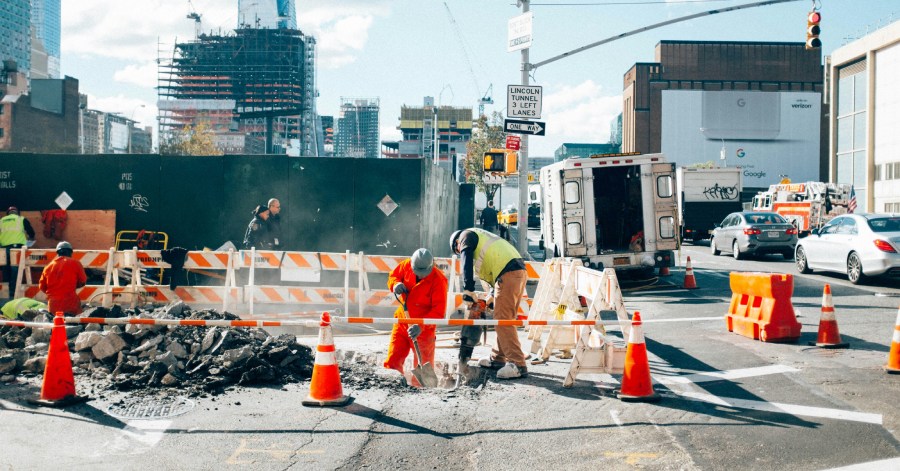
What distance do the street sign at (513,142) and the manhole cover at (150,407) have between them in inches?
500

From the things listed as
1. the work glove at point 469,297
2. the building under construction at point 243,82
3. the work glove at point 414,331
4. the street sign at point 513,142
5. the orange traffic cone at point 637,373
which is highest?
the building under construction at point 243,82

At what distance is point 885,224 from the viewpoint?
54.2 ft

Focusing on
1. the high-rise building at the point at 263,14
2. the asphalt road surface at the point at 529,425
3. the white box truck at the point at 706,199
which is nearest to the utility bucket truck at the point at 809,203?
the white box truck at the point at 706,199

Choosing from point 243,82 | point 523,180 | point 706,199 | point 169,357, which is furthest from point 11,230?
point 243,82

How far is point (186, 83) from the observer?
184750 mm

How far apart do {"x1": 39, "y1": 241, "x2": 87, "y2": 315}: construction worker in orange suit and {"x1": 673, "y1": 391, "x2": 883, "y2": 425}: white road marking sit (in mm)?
8730

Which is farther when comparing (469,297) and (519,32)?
(519,32)

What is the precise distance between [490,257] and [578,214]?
884cm

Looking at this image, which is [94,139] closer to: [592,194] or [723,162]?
[723,162]

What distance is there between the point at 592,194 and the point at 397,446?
1202 centimetres

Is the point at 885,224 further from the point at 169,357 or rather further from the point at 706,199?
the point at 706,199

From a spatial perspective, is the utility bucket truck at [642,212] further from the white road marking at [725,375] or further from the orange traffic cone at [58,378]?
the orange traffic cone at [58,378]

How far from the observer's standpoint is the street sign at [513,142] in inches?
749

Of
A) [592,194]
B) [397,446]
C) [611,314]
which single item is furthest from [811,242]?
[397,446]
